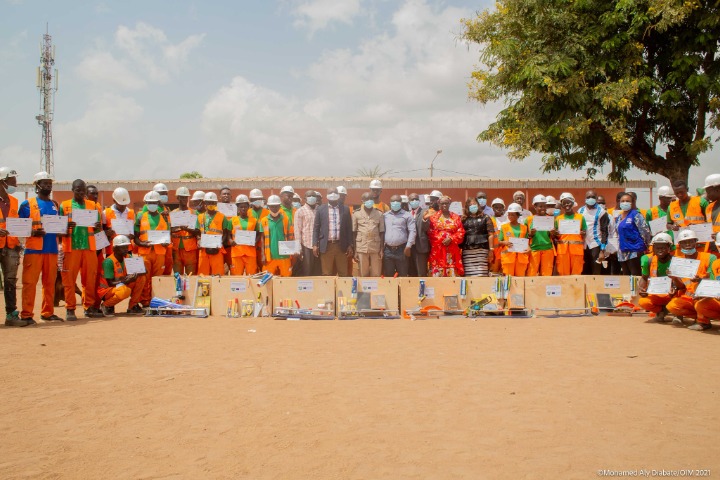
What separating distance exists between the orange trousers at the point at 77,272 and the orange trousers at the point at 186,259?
5.60ft

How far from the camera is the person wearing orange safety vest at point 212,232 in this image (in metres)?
10.6

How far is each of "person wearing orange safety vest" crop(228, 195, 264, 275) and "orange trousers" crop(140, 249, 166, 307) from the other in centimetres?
129

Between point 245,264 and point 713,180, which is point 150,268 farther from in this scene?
point 713,180

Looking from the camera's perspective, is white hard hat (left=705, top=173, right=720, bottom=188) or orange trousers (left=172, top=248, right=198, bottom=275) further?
orange trousers (left=172, top=248, right=198, bottom=275)

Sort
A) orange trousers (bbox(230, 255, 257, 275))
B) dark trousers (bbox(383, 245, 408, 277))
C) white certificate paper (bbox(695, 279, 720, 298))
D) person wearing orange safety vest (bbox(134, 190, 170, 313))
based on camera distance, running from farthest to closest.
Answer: orange trousers (bbox(230, 255, 257, 275)) → dark trousers (bbox(383, 245, 408, 277)) → person wearing orange safety vest (bbox(134, 190, 170, 313)) → white certificate paper (bbox(695, 279, 720, 298))

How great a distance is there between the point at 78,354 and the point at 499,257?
24.7 feet

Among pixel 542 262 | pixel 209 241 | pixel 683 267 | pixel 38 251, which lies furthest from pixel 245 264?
pixel 683 267

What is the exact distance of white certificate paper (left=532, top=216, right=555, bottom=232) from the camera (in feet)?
33.6

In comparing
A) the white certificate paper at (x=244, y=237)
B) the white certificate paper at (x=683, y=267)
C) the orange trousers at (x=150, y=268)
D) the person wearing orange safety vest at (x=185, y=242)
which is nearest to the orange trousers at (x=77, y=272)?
the orange trousers at (x=150, y=268)

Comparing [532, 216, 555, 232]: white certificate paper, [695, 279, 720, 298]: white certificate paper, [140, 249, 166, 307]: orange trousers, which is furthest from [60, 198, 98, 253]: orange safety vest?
[695, 279, 720, 298]: white certificate paper

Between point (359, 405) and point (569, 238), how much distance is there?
7.09m

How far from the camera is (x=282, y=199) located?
11.5 m

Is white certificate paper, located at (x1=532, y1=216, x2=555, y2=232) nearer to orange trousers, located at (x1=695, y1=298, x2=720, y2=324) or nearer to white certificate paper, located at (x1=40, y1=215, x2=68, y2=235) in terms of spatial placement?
orange trousers, located at (x1=695, y1=298, x2=720, y2=324)

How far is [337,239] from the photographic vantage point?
1032 centimetres
